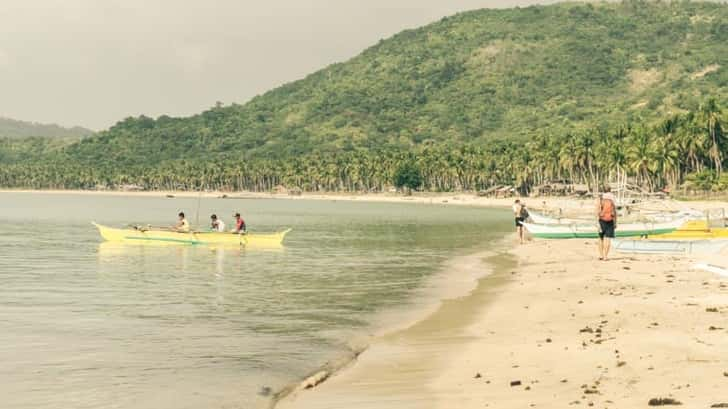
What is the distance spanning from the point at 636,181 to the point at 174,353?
14013 centimetres

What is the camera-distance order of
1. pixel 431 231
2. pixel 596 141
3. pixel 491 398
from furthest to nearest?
pixel 596 141
pixel 431 231
pixel 491 398

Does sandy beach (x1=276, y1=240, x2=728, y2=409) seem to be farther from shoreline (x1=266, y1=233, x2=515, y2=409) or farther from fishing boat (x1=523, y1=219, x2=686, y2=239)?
fishing boat (x1=523, y1=219, x2=686, y2=239)

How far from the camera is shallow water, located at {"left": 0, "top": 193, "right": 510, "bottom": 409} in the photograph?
15.6 m

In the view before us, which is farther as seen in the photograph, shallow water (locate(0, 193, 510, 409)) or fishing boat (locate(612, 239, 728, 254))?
fishing boat (locate(612, 239, 728, 254))

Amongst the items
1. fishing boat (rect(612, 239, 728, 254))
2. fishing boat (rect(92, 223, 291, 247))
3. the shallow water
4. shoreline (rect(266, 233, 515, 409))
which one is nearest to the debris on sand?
shoreline (rect(266, 233, 515, 409))

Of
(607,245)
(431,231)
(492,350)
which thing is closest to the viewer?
(492,350)

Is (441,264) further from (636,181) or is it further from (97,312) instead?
(636,181)

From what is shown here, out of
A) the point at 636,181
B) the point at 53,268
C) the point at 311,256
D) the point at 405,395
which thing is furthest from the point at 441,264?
the point at 636,181

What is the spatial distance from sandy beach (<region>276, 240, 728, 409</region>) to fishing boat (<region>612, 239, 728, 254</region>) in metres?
8.88

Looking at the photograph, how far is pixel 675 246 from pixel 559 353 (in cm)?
2276

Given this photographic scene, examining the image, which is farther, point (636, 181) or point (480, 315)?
point (636, 181)

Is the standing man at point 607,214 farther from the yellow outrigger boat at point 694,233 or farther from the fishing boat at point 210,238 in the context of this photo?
the fishing boat at point 210,238

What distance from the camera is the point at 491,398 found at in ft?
42.6

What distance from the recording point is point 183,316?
24297 millimetres
